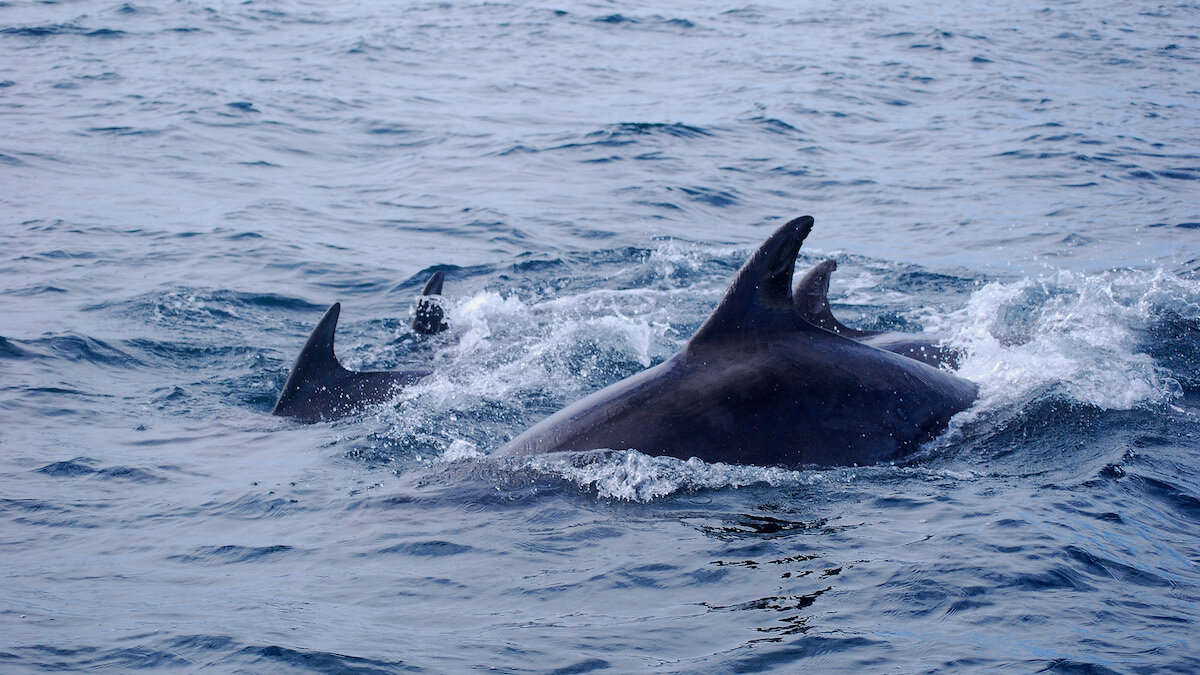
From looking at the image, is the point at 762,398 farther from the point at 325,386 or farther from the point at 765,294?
the point at 325,386

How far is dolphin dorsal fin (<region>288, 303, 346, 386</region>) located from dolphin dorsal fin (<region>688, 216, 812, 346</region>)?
3.74 metres

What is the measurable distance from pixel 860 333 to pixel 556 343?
2.84 meters

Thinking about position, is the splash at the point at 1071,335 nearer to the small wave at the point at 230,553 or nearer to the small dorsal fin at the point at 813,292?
the small dorsal fin at the point at 813,292

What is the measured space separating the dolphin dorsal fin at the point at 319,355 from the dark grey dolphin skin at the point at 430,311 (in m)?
1.96

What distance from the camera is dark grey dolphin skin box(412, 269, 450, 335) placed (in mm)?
10977

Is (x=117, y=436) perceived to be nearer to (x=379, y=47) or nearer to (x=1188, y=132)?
(x=1188, y=132)

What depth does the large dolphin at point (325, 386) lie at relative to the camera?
8.91m

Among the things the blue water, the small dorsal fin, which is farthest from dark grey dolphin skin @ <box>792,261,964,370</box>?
the blue water

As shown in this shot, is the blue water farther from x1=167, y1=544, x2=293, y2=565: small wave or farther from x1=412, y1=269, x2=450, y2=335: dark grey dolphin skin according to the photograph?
x1=412, y1=269, x2=450, y2=335: dark grey dolphin skin

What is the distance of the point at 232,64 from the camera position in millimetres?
26562

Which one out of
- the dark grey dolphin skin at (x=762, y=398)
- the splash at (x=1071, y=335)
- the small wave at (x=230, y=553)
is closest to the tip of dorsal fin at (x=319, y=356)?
the small wave at (x=230, y=553)

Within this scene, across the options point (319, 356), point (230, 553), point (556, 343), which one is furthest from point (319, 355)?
point (230, 553)

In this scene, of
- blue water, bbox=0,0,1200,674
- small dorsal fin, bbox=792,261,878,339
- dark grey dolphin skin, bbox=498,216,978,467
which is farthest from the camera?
small dorsal fin, bbox=792,261,878,339

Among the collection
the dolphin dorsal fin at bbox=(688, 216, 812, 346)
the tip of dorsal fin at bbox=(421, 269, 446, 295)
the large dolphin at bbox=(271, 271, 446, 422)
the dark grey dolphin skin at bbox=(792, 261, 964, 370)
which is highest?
the dolphin dorsal fin at bbox=(688, 216, 812, 346)
